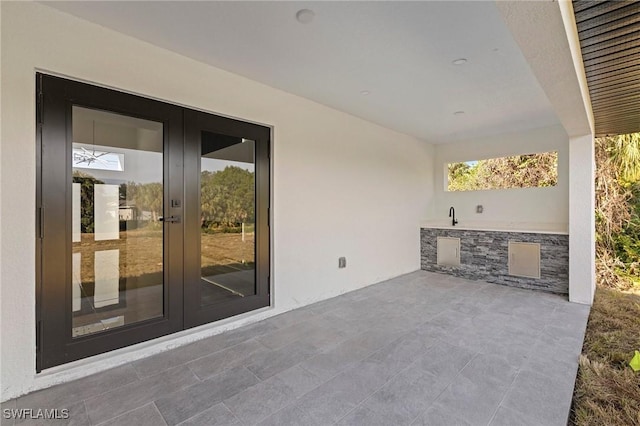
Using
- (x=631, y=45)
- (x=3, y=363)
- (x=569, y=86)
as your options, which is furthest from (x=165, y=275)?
(x=631, y=45)

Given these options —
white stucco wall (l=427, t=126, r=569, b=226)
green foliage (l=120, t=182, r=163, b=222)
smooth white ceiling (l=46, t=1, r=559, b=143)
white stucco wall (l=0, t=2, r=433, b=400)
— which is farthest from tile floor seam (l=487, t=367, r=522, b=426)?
white stucco wall (l=427, t=126, r=569, b=226)

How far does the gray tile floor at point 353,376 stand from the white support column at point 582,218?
0.55 meters

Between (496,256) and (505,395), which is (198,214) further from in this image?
(496,256)

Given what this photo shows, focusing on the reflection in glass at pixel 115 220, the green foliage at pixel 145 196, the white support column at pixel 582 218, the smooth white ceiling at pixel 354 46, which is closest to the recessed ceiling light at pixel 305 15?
the smooth white ceiling at pixel 354 46

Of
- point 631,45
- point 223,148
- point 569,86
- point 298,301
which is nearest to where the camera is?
point 631,45

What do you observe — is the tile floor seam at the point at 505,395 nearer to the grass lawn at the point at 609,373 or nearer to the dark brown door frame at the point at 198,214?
the grass lawn at the point at 609,373

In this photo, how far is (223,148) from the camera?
303cm

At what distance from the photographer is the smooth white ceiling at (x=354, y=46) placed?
204 centimetres

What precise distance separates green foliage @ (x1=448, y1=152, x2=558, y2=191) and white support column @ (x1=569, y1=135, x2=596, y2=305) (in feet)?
3.87

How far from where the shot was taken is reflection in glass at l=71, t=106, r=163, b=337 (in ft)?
7.45

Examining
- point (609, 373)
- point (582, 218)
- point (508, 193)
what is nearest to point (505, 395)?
point (609, 373)

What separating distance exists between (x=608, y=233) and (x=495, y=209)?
5.72 ft

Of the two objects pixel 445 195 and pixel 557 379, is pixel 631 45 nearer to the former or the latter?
pixel 557 379

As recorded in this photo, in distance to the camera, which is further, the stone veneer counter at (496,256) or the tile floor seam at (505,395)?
the stone veneer counter at (496,256)
